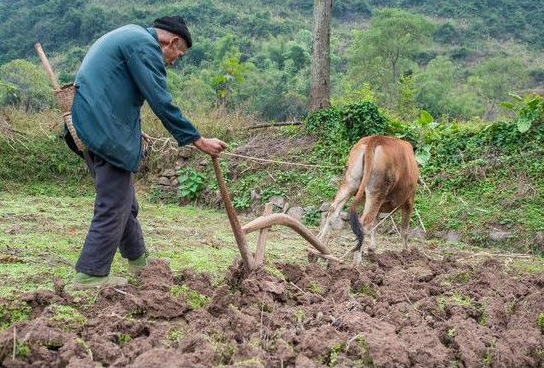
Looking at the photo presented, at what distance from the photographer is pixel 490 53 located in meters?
62.5

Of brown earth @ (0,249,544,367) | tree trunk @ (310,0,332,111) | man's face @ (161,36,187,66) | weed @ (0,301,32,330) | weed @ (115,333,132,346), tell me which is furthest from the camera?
tree trunk @ (310,0,332,111)

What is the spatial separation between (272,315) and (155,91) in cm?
185

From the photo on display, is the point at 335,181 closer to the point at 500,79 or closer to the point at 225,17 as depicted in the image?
the point at 500,79

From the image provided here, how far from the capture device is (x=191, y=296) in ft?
16.0

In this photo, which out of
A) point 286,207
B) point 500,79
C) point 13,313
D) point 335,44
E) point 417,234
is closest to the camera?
point 13,313

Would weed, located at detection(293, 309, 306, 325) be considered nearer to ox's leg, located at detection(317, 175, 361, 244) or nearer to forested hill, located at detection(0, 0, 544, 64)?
ox's leg, located at detection(317, 175, 361, 244)

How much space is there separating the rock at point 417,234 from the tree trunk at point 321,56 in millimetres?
4492

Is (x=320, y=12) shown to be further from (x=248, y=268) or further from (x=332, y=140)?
(x=248, y=268)

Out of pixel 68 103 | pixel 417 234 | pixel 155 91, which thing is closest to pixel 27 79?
pixel 417 234

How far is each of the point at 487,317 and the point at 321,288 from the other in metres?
1.26

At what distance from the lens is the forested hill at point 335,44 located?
42.5 meters

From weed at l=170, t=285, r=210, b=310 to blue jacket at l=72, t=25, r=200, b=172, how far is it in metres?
1.00

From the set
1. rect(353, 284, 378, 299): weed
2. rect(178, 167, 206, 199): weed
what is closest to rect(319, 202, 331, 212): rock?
rect(178, 167, 206, 199): weed

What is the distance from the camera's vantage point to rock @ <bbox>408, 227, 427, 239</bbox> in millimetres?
10857
